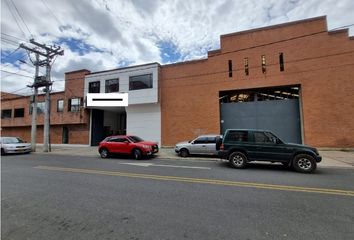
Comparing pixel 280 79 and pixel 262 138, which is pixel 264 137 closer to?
pixel 262 138

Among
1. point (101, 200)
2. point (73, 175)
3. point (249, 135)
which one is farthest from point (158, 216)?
point (249, 135)

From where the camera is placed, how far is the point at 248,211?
4.67 m

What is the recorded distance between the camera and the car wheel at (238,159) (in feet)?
33.1

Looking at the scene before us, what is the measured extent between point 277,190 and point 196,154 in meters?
9.07

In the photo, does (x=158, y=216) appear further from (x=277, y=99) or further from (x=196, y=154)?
(x=277, y=99)

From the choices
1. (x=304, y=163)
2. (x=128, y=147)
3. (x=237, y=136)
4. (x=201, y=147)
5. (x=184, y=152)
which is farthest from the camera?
(x=184, y=152)

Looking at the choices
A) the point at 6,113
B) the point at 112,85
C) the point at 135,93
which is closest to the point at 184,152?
the point at 135,93

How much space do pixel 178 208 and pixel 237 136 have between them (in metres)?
6.48

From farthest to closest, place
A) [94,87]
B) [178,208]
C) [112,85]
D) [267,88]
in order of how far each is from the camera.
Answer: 1. [94,87]
2. [112,85]
3. [267,88]
4. [178,208]

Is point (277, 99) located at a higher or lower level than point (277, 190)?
higher

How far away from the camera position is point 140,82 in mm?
22531

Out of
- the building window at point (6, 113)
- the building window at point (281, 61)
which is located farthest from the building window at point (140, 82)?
the building window at point (6, 113)

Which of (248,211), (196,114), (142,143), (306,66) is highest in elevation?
(306,66)

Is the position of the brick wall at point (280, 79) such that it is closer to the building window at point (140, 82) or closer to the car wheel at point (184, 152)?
the building window at point (140, 82)
